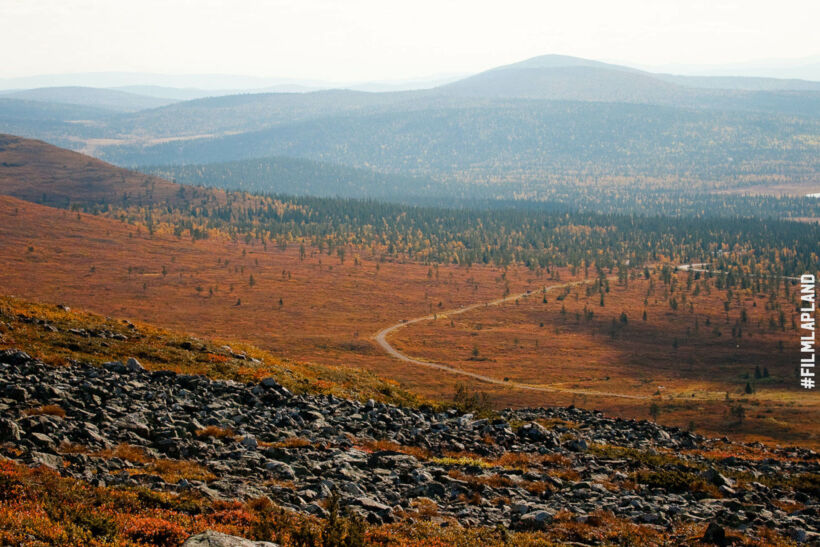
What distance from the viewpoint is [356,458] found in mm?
24750

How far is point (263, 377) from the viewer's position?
39.2 meters

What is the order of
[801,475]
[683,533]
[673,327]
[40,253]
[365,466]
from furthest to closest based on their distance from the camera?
[40,253], [673,327], [801,475], [365,466], [683,533]

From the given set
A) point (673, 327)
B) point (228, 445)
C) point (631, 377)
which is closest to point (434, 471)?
point (228, 445)

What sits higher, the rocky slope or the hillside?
the rocky slope

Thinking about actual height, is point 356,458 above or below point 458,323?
above

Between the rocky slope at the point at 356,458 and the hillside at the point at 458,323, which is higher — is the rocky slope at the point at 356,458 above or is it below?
above

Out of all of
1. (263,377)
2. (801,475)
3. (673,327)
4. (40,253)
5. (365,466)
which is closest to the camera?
(365,466)

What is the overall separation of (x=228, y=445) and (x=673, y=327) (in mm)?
141276

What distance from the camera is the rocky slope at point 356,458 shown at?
66.3ft

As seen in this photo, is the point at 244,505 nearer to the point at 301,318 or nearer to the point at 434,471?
the point at 434,471

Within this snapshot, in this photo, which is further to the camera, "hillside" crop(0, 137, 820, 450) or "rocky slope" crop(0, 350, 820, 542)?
"hillside" crop(0, 137, 820, 450)

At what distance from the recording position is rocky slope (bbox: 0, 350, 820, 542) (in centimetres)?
2022

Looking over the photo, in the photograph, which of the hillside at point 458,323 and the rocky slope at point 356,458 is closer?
the rocky slope at point 356,458

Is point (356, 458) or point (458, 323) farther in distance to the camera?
point (458, 323)
